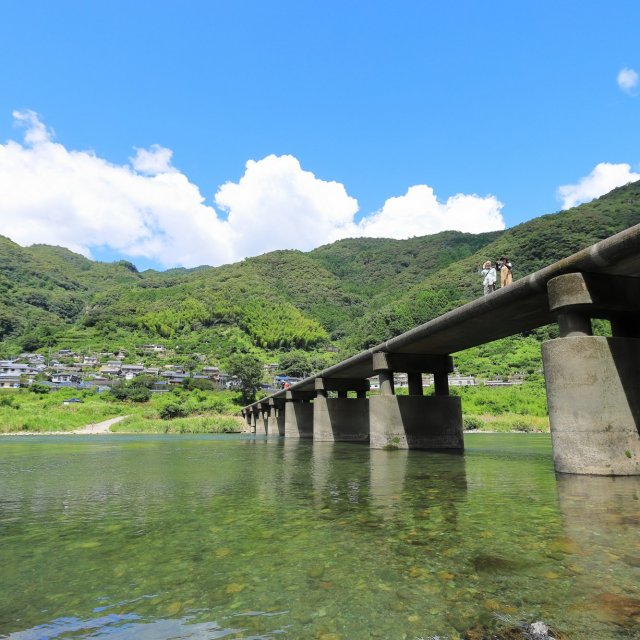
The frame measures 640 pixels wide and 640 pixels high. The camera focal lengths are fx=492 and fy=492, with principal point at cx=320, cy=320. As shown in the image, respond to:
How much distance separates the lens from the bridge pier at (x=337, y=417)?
37625 mm

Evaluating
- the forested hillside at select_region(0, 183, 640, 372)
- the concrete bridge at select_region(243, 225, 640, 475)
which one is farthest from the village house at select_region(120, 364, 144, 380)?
the concrete bridge at select_region(243, 225, 640, 475)

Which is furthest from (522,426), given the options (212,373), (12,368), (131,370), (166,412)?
(12,368)

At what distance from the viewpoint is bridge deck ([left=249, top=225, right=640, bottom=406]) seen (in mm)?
11398

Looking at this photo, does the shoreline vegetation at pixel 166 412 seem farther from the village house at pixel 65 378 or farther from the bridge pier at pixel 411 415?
the bridge pier at pixel 411 415

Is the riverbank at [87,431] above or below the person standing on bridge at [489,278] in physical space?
below

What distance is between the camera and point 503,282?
17.5 metres

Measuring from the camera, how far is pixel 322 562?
5.25 metres

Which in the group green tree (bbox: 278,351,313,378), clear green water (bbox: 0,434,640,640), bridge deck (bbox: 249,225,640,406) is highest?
green tree (bbox: 278,351,313,378)

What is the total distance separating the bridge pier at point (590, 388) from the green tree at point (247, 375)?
92.3 meters

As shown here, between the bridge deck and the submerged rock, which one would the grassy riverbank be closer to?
the bridge deck

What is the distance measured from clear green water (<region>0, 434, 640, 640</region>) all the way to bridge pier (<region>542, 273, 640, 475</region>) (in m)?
1.26

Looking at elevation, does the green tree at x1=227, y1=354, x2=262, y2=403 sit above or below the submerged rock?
above

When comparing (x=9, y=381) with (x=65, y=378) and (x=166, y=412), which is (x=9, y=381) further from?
(x=166, y=412)

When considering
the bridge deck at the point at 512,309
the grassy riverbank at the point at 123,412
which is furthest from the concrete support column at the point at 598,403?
the grassy riverbank at the point at 123,412
